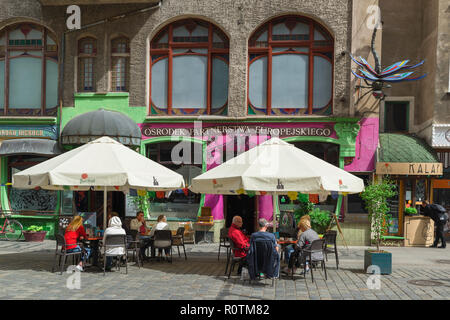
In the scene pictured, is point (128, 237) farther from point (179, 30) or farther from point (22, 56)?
point (22, 56)

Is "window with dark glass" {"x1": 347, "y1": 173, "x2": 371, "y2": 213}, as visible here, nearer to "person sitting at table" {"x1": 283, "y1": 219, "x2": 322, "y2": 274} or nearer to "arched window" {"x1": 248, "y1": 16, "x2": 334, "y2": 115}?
"arched window" {"x1": 248, "y1": 16, "x2": 334, "y2": 115}

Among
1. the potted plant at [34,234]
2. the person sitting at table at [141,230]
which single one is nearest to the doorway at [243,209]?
the person sitting at table at [141,230]

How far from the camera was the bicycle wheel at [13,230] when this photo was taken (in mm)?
18453

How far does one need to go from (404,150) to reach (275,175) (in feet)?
31.0

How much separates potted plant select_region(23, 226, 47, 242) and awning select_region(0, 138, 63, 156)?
2.56 metres

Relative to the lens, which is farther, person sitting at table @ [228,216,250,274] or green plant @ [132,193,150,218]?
green plant @ [132,193,150,218]

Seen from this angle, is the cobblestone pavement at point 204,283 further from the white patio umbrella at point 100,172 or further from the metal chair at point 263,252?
the white patio umbrella at point 100,172

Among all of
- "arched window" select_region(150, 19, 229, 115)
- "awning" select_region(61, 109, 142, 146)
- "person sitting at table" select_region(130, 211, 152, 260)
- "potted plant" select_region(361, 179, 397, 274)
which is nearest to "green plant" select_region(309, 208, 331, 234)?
"potted plant" select_region(361, 179, 397, 274)

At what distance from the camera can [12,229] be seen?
60.7 ft

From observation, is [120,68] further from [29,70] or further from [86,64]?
[29,70]

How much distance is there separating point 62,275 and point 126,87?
9.53 meters

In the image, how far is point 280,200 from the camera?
18344 mm

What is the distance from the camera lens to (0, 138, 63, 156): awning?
18.3 meters

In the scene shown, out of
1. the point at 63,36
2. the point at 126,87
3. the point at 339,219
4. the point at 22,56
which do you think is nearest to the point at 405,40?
the point at 339,219
